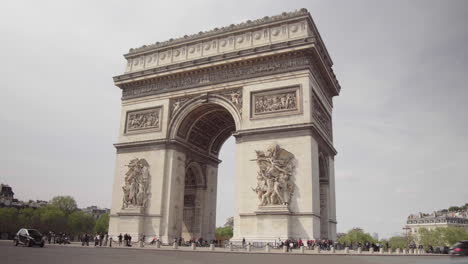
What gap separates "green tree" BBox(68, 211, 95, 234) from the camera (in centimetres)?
7100

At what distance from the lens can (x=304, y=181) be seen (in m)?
23.6

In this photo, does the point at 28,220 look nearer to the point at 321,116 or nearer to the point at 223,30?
the point at 223,30

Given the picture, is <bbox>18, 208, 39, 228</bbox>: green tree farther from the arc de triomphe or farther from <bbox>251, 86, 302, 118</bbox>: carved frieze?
<bbox>251, 86, 302, 118</bbox>: carved frieze

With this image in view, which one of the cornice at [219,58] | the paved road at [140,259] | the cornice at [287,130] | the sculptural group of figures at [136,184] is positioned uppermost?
the cornice at [219,58]

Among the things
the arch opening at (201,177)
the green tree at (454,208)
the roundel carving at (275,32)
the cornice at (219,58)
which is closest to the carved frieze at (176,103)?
the arch opening at (201,177)

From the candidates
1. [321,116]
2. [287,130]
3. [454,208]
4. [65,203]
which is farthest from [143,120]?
[454,208]

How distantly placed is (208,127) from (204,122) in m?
1.08

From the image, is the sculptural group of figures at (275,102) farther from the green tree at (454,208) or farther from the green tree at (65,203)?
the green tree at (454,208)

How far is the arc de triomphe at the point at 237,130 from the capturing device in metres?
24.0

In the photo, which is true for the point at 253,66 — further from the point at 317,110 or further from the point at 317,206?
the point at 317,206

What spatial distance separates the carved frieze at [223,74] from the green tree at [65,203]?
5392 cm

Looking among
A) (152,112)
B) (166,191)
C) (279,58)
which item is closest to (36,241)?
(166,191)

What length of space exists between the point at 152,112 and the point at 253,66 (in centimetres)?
885

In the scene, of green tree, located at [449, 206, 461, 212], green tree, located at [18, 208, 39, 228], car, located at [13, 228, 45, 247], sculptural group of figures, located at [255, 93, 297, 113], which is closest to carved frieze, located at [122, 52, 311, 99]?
sculptural group of figures, located at [255, 93, 297, 113]
